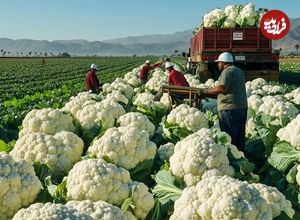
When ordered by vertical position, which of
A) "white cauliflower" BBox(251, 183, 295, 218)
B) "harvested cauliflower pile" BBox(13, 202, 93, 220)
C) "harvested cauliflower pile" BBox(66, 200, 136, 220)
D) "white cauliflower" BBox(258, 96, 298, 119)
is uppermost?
"harvested cauliflower pile" BBox(13, 202, 93, 220)

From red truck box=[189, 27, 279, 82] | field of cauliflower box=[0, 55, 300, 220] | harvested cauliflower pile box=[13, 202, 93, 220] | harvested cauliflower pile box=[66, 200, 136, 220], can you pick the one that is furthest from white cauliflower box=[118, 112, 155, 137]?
red truck box=[189, 27, 279, 82]

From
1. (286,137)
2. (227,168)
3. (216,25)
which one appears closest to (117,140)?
(227,168)

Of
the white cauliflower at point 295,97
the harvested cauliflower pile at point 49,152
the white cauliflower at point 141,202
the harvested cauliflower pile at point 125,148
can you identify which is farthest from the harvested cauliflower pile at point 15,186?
the white cauliflower at point 295,97

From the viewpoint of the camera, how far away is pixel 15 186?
12.1ft

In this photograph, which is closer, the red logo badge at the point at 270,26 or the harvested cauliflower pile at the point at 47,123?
the harvested cauliflower pile at the point at 47,123

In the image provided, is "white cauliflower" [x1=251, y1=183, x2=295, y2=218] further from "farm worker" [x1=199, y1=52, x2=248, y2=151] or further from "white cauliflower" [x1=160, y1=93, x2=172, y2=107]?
"white cauliflower" [x1=160, y1=93, x2=172, y2=107]

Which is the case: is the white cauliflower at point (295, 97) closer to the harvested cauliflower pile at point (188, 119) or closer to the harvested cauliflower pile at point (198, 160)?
the harvested cauliflower pile at point (188, 119)

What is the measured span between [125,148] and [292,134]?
1873mm

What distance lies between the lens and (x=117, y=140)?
15.7 feet

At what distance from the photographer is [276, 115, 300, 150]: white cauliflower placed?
18.0ft

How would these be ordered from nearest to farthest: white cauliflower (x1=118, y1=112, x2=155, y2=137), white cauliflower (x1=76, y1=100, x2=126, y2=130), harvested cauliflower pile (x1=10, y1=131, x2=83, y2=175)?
harvested cauliflower pile (x1=10, y1=131, x2=83, y2=175) < white cauliflower (x1=118, y1=112, x2=155, y2=137) < white cauliflower (x1=76, y1=100, x2=126, y2=130)

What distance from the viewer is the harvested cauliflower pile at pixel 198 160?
4.43 metres

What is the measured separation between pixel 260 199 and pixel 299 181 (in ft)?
4.79

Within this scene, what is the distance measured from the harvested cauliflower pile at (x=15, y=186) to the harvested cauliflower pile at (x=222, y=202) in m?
1.00
